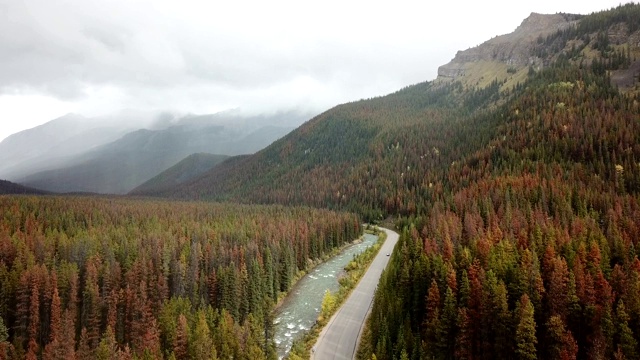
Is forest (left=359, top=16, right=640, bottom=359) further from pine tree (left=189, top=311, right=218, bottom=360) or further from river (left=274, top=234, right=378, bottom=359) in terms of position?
pine tree (left=189, top=311, right=218, bottom=360)

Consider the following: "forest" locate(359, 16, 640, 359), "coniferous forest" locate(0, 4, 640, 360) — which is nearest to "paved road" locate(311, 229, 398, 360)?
"forest" locate(359, 16, 640, 359)

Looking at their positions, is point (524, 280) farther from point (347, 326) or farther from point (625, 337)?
point (347, 326)

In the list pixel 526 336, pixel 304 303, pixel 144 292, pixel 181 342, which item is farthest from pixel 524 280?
pixel 144 292

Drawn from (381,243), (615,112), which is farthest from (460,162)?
(381,243)

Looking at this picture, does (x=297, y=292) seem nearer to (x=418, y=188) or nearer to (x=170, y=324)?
(x=170, y=324)

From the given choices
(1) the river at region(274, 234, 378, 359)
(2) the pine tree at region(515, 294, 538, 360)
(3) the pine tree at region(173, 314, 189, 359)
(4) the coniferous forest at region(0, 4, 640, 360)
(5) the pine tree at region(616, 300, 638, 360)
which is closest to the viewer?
(5) the pine tree at region(616, 300, 638, 360)

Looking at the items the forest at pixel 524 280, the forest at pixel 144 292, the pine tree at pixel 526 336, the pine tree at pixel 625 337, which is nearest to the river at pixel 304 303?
the forest at pixel 144 292
